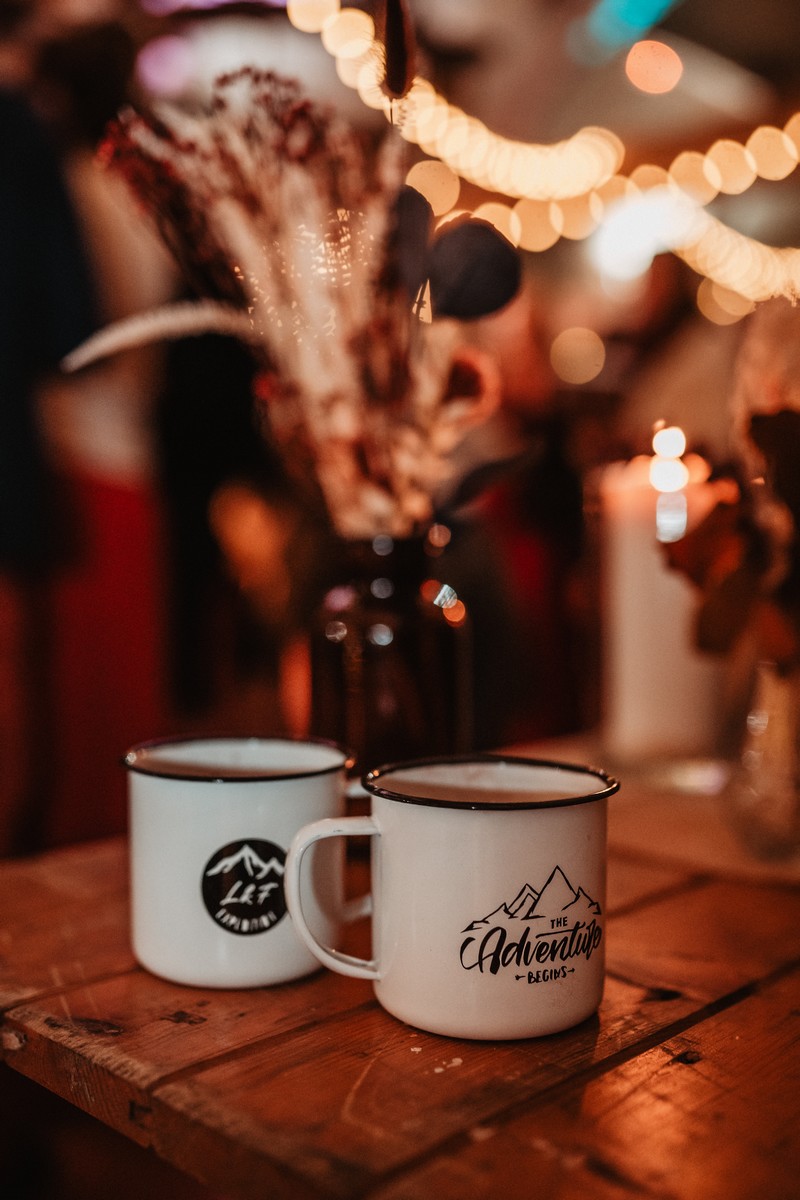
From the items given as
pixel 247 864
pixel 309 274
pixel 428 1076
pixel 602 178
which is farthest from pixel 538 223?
pixel 428 1076

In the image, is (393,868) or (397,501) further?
(397,501)

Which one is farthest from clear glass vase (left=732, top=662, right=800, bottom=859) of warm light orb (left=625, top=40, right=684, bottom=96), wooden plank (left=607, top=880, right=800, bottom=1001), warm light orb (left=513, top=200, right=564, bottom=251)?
warm light orb (left=625, top=40, right=684, bottom=96)

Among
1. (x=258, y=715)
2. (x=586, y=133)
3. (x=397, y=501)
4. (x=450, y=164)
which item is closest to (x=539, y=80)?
(x=586, y=133)

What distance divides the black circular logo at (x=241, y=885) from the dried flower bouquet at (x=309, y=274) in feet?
1.05

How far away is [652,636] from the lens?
123 cm

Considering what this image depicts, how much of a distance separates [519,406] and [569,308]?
3.31 ft

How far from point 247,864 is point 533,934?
0.17 meters

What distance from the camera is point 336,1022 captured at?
21.9 inches

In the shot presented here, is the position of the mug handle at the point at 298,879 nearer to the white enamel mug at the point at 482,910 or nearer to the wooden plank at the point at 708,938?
the white enamel mug at the point at 482,910

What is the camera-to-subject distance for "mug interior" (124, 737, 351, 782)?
68cm

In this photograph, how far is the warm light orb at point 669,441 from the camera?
2.87 feet

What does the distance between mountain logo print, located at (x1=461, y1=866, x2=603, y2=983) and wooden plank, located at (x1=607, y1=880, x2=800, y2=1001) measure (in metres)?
0.12

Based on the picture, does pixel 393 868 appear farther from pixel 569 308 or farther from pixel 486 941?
pixel 569 308

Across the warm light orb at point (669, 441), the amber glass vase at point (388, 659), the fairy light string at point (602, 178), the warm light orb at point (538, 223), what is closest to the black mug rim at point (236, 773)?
the amber glass vase at point (388, 659)
